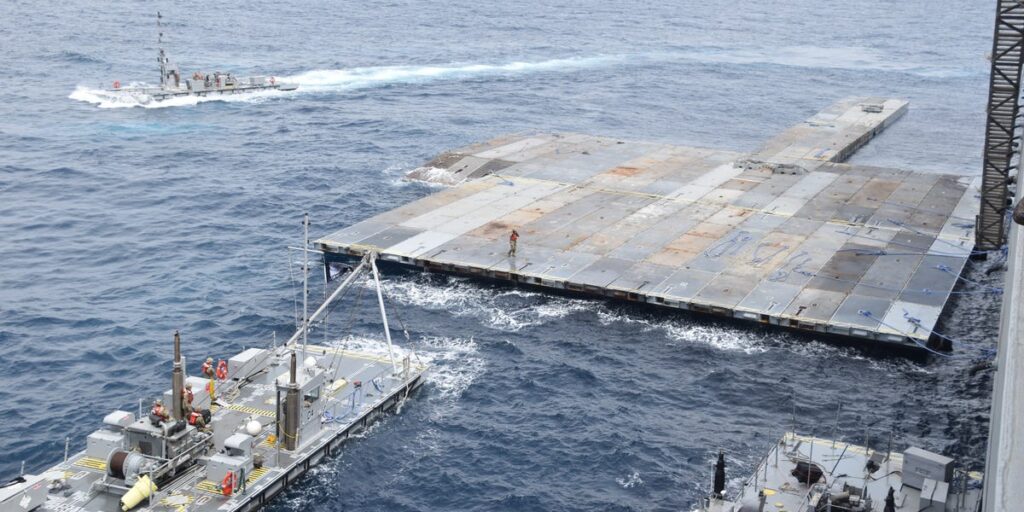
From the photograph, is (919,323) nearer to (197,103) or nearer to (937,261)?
(937,261)

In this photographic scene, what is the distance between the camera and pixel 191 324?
90.8 metres

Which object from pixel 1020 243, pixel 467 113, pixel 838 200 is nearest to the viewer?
pixel 1020 243

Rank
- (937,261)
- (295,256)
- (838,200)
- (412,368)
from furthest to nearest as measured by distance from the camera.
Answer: (838,200) → (295,256) → (937,261) → (412,368)

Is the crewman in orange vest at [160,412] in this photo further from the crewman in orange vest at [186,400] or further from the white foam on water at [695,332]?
the white foam on water at [695,332]

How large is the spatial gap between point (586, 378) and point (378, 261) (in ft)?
86.7

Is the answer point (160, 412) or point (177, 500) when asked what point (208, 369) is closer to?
point (160, 412)

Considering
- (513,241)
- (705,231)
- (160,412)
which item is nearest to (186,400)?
(160,412)

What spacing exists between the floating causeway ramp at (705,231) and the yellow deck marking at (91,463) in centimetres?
3812

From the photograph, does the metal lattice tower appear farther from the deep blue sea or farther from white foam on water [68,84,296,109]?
white foam on water [68,84,296,109]

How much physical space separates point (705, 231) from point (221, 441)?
179ft

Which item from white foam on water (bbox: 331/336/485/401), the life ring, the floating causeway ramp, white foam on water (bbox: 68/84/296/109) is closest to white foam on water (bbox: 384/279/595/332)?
the floating causeway ramp

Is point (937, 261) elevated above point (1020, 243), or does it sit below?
below

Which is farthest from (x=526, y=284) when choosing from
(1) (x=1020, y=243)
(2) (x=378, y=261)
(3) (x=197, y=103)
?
(3) (x=197, y=103)

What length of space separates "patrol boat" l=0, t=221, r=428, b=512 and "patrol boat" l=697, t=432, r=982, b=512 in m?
23.3
